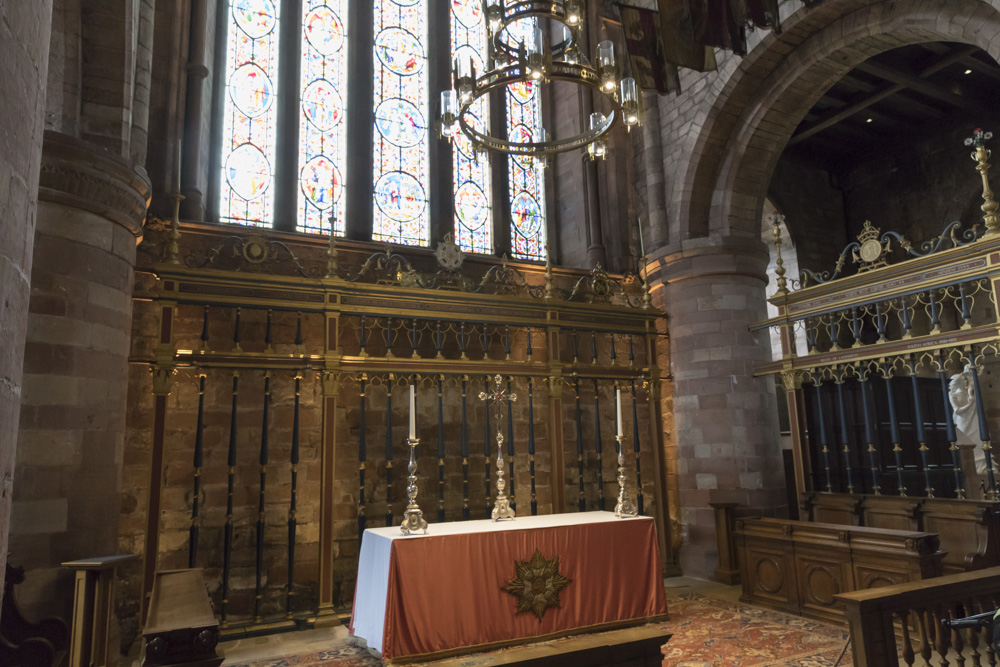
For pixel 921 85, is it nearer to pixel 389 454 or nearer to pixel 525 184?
pixel 525 184

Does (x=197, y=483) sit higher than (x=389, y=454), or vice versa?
(x=389, y=454)

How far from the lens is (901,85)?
9.89 metres

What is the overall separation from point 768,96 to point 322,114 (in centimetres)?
525

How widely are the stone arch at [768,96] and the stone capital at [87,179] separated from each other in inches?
233

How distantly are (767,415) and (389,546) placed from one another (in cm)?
508

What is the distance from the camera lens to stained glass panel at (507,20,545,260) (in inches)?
366

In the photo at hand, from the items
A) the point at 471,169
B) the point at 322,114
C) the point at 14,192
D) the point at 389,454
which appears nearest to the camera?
the point at 14,192

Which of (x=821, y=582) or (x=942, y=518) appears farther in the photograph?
(x=942, y=518)

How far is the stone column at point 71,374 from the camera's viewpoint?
14.9 feet

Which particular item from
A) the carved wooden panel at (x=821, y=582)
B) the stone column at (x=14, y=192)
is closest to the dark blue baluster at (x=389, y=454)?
the carved wooden panel at (x=821, y=582)

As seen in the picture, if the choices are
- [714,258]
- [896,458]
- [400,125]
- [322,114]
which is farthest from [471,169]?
[896,458]

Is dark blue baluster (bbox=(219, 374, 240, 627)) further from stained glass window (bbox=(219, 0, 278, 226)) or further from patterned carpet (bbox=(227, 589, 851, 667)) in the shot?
stained glass window (bbox=(219, 0, 278, 226))

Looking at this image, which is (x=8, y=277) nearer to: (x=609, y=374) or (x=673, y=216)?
(x=609, y=374)

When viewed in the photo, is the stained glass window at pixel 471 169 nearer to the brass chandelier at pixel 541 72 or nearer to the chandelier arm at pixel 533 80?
the chandelier arm at pixel 533 80
